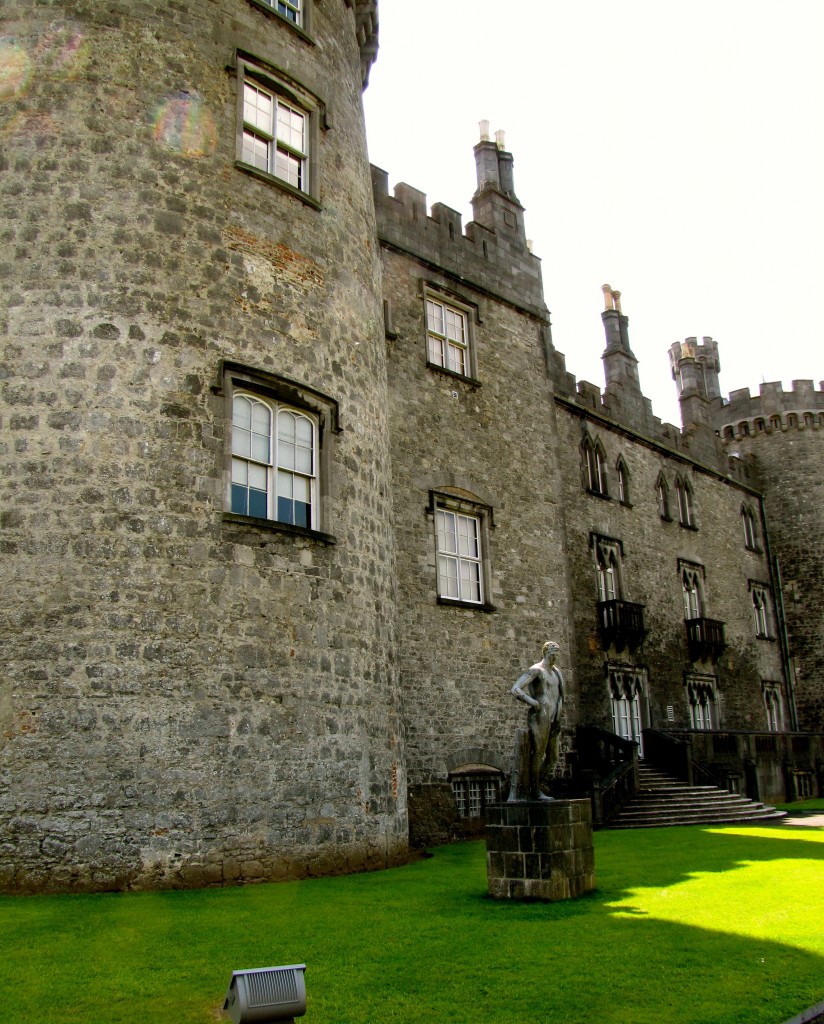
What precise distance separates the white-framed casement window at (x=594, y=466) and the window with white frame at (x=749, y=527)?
30.1ft

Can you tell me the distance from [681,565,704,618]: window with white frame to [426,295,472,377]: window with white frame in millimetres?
11116

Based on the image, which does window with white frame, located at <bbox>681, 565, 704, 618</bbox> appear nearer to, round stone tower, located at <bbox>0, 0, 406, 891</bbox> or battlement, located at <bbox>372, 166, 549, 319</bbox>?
battlement, located at <bbox>372, 166, 549, 319</bbox>

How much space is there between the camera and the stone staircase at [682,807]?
17.8 m

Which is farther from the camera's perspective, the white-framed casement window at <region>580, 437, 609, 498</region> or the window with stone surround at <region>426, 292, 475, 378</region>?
the white-framed casement window at <region>580, 437, 609, 498</region>

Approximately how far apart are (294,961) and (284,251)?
975 cm

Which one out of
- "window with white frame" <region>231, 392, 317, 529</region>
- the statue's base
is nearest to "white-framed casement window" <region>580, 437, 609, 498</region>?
"window with white frame" <region>231, 392, 317, 529</region>

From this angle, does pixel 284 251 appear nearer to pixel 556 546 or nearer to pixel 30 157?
pixel 30 157

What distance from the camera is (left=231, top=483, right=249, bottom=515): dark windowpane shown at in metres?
11.7

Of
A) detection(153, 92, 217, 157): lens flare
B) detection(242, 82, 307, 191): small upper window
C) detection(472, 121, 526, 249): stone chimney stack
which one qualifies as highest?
detection(472, 121, 526, 249): stone chimney stack

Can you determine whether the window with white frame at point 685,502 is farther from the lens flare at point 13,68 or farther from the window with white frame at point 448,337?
the lens flare at point 13,68

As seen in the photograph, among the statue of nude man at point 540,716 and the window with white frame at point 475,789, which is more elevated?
the statue of nude man at point 540,716

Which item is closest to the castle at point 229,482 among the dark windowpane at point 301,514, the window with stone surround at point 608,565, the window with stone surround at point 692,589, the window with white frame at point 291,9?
the dark windowpane at point 301,514

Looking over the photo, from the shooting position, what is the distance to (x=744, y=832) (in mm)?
15984

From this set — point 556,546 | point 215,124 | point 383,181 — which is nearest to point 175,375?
point 215,124
